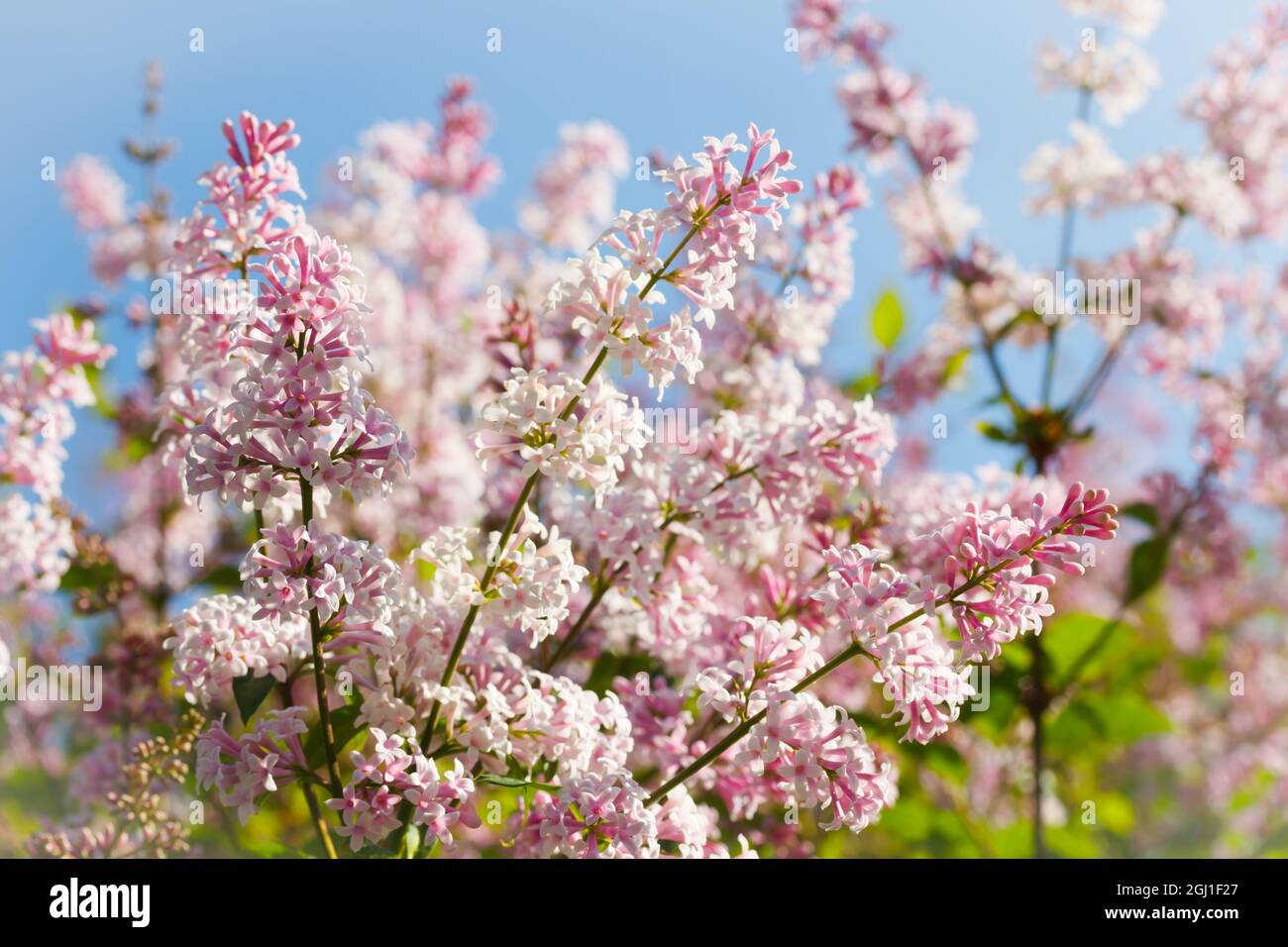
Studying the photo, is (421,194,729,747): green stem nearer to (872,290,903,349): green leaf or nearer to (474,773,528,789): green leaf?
(474,773,528,789): green leaf

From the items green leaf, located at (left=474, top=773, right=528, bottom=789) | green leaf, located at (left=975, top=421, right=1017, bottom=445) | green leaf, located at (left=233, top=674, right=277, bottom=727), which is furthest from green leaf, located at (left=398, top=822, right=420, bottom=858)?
green leaf, located at (left=975, top=421, right=1017, bottom=445)

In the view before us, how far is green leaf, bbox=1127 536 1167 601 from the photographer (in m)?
2.58

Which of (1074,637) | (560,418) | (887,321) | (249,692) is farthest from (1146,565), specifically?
(249,692)

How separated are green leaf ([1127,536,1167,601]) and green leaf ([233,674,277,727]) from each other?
204 centimetres

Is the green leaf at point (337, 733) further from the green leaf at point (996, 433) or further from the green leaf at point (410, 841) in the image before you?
the green leaf at point (996, 433)

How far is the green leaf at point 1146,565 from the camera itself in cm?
258

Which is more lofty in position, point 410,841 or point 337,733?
point 337,733

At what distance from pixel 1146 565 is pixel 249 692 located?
2.12 meters

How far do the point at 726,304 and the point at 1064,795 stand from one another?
2.83m

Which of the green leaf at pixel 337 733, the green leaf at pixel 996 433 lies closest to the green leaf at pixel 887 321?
the green leaf at pixel 996 433

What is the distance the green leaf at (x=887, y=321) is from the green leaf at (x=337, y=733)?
74.8 inches

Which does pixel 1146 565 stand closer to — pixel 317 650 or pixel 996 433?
pixel 996 433

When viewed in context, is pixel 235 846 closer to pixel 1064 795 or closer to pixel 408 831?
pixel 408 831

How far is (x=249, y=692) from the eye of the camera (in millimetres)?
1363
